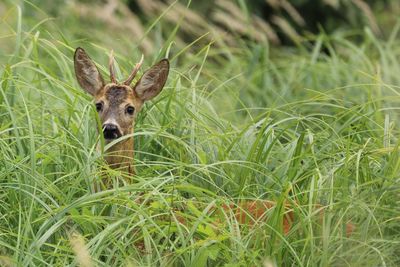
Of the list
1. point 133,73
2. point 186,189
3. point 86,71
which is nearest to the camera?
point 186,189

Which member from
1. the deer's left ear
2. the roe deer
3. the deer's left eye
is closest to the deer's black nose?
the roe deer

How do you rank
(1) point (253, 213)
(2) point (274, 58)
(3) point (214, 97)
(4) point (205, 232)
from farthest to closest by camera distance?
(2) point (274, 58) < (3) point (214, 97) < (1) point (253, 213) < (4) point (205, 232)

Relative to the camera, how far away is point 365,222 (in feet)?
15.9

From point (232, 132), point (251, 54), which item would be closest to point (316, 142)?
point (232, 132)

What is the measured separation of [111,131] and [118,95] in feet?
0.93

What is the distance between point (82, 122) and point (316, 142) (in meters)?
1.07

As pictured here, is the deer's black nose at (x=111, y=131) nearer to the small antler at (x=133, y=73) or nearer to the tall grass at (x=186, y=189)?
the tall grass at (x=186, y=189)

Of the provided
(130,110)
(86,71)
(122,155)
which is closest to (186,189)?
(122,155)

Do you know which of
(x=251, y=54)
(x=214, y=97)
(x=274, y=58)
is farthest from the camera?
(x=274, y=58)

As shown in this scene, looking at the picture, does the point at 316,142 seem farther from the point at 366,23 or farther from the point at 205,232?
the point at 366,23

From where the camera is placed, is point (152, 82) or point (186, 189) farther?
point (152, 82)

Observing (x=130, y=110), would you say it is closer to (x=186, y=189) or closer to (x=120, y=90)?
(x=120, y=90)

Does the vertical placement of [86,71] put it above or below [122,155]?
above

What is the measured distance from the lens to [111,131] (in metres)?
5.73
